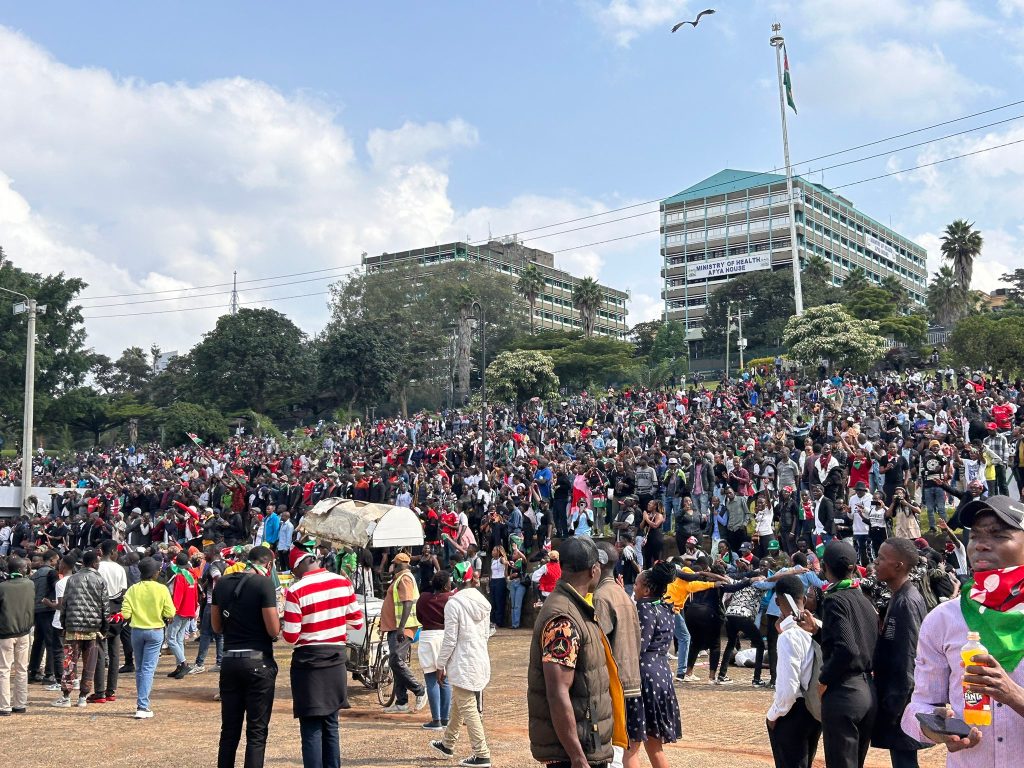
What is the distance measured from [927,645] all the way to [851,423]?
17939mm

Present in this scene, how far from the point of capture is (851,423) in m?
19.8

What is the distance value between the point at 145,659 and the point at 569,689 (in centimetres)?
719

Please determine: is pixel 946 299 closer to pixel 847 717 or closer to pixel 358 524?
pixel 358 524

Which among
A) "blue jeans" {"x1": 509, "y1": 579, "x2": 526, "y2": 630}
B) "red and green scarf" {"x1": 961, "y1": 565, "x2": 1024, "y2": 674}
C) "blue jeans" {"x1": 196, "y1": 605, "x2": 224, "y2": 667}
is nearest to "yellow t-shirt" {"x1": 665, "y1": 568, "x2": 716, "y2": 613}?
"red and green scarf" {"x1": 961, "y1": 565, "x2": 1024, "y2": 674}

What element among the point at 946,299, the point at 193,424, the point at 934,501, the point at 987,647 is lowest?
the point at 987,647

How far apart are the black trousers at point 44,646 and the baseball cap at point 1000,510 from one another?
1168 centimetres

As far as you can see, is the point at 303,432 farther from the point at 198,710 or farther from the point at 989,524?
the point at 989,524

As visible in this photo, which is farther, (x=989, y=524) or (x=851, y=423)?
(x=851, y=423)

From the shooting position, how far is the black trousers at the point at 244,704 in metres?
6.32

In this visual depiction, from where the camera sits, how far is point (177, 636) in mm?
13062

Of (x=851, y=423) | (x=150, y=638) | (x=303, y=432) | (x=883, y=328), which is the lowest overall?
(x=150, y=638)

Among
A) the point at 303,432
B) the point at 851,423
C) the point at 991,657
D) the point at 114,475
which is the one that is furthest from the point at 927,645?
the point at 303,432

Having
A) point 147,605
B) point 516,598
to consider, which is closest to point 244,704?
point 147,605

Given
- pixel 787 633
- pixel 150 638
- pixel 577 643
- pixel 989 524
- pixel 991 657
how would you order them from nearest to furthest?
pixel 991 657 < pixel 989 524 < pixel 577 643 < pixel 787 633 < pixel 150 638
